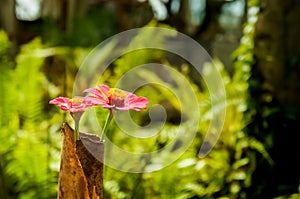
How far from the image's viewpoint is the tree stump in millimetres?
769

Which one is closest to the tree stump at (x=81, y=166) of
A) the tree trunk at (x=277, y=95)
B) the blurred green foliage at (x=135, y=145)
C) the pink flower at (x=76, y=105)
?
the pink flower at (x=76, y=105)

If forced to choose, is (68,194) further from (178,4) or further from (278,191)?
(178,4)

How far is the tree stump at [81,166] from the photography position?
769 millimetres

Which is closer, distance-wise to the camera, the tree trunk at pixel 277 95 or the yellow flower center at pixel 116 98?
the yellow flower center at pixel 116 98

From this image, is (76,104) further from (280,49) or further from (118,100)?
(280,49)

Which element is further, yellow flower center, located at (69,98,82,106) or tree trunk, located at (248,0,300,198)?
tree trunk, located at (248,0,300,198)

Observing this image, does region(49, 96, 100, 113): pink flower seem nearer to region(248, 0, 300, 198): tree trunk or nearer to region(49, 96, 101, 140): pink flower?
region(49, 96, 101, 140): pink flower

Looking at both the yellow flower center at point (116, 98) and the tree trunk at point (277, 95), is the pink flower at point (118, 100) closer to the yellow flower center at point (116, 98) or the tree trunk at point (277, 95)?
the yellow flower center at point (116, 98)

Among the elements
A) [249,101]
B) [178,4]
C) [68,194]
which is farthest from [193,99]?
[178,4]

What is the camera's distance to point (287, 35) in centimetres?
188

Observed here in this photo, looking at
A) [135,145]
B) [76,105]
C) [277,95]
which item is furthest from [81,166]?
[277,95]

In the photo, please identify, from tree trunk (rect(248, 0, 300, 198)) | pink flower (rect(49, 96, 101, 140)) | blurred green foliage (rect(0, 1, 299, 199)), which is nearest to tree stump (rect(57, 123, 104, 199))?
pink flower (rect(49, 96, 101, 140))

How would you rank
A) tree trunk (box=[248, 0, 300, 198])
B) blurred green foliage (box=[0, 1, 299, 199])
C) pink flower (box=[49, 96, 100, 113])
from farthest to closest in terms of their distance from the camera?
tree trunk (box=[248, 0, 300, 198]) < blurred green foliage (box=[0, 1, 299, 199]) < pink flower (box=[49, 96, 100, 113])

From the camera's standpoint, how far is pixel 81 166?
769mm
